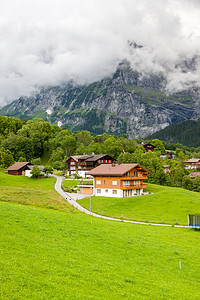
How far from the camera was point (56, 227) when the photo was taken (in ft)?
78.0

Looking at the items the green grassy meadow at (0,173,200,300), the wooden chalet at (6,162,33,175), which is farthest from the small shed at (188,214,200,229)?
the wooden chalet at (6,162,33,175)

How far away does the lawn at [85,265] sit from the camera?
39.0 feet

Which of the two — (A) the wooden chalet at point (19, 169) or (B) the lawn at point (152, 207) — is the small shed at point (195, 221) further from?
(A) the wooden chalet at point (19, 169)

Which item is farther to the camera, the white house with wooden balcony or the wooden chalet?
the wooden chalet

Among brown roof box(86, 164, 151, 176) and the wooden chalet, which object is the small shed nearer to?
brown roof box(86, 164, 151, 176)

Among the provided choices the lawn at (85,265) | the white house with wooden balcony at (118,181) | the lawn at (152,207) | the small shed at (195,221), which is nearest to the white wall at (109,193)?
the white house with wooden balcony at (118,181)

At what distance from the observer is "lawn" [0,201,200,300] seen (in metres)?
11.9

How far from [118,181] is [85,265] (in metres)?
55.7

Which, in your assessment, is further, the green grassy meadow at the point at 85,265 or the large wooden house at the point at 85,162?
the large wooden house at the point at 85,162

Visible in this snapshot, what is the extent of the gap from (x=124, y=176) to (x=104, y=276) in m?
57.6

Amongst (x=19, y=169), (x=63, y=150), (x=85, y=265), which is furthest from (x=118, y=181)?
(x=63, y=150)

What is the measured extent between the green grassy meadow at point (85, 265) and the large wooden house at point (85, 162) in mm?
89548

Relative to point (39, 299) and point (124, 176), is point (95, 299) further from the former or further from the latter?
point (124, 176)

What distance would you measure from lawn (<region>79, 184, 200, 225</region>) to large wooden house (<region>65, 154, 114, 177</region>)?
48399mm
